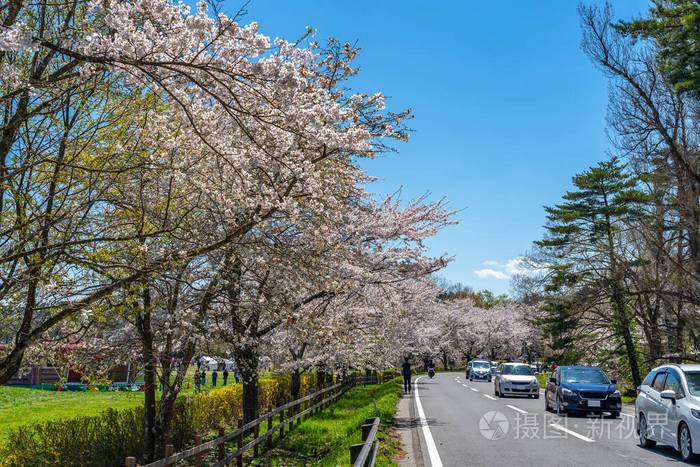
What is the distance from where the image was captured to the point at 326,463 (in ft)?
33.3

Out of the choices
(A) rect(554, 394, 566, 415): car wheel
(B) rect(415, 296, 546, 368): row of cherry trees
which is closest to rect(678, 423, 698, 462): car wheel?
(A) rect(554, 394, 566, 415): car wheel

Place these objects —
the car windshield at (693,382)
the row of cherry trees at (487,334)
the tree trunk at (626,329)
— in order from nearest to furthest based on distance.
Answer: the car windshield at (693,382)
the tree trunk at (626,329)
the row of cherry trees at (487,334)

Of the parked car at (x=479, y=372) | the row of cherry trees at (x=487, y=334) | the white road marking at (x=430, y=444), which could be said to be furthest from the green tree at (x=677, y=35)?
the row of cherry trees at (x=487, y=334)

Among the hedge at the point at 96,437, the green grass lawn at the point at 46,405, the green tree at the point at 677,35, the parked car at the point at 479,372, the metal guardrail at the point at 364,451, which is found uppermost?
the green tree at the point at 677,35

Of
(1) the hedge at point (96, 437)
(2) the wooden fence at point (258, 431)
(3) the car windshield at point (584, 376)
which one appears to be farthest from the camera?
(3) the car windshield at point (584, 376)

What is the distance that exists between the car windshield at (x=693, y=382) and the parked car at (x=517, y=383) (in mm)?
15473

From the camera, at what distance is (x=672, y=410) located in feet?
33.8

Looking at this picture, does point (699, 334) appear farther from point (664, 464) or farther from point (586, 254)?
point (664, 464)

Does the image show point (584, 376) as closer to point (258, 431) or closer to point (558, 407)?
point (558, 407)

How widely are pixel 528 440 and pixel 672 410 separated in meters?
3.00

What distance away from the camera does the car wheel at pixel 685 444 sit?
9547mm

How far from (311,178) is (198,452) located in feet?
12.9

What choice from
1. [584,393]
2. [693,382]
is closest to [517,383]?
[584,393]

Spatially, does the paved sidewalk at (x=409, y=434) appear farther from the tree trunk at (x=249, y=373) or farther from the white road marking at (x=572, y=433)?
the tree trunk at (x=249, y=373)
